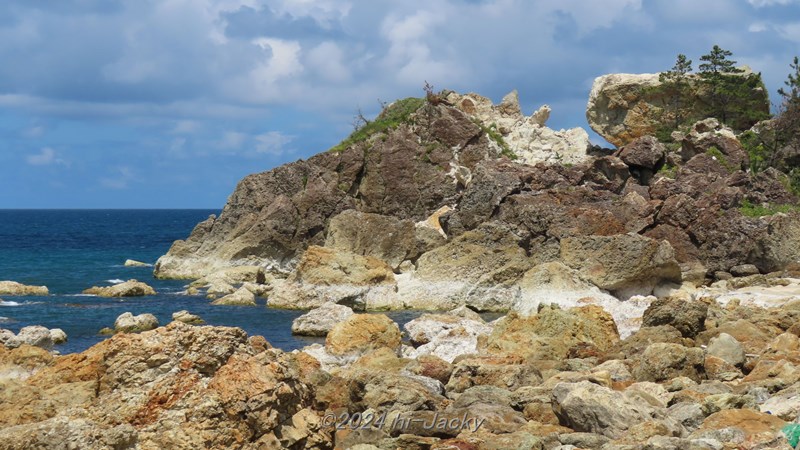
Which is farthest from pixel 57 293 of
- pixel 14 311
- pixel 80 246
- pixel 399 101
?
pixel 80 246

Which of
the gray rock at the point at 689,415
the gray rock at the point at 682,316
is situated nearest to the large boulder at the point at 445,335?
the gray rock at the point at 682,316

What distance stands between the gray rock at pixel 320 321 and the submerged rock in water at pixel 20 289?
71.3 ft

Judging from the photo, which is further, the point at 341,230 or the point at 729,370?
the point at 341,230

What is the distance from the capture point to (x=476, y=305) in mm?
37594

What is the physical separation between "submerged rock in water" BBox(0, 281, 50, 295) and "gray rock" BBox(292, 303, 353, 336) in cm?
2173

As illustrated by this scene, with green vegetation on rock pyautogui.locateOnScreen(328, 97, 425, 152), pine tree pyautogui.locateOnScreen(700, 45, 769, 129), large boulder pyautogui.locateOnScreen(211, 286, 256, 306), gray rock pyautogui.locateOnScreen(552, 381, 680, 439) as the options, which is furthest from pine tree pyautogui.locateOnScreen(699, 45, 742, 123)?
gray rock pyautogui.locateOnScreen(552, 381, 680, 439)

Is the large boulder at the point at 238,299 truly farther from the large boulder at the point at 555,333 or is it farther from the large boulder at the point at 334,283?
the large boulder at the point at 555,333

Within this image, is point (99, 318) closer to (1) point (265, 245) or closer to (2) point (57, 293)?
(2) point (57, 293)

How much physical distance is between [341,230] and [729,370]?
30.1 m

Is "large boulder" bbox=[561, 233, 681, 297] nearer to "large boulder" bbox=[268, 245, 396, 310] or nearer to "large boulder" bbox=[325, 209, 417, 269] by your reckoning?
"large boulder" bbox=[268, 245, 396, 310]

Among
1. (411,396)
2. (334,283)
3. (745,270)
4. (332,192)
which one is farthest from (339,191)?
(411,396)

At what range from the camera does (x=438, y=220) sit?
168 feet

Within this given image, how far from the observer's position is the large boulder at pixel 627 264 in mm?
36125

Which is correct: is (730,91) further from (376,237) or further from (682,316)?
(682,316)
